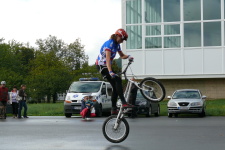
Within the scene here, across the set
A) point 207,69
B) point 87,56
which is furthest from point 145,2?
point 87,56

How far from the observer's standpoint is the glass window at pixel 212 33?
42.2 m

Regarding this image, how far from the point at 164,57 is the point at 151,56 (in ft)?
3.82

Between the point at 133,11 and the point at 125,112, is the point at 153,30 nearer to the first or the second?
the point at 133,11

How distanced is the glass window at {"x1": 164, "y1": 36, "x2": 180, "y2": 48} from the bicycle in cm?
3204

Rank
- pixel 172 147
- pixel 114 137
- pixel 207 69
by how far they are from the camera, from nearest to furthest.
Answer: pixel 172 147, pixel 114 137, pixel 207 69

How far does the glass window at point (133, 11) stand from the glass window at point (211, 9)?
585cm

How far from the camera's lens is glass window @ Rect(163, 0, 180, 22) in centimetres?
4334

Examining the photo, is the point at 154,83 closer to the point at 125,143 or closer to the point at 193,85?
the point at 125,143

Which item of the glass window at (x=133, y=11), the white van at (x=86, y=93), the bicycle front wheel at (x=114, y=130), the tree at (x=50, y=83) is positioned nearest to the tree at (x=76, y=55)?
the tree at (x=50, y=83)

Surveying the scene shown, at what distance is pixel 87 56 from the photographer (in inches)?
3912

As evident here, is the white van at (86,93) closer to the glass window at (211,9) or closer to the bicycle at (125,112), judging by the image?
the bicycle at (125,112)

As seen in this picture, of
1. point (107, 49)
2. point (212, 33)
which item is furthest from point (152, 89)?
point (212, 33)

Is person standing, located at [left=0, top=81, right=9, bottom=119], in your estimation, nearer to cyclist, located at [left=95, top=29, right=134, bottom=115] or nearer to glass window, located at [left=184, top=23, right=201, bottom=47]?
cyclist, located at [left=95, top=29, right=134, bottom=115]

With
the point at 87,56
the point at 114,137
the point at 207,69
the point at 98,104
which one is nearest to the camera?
the point at 114,137
